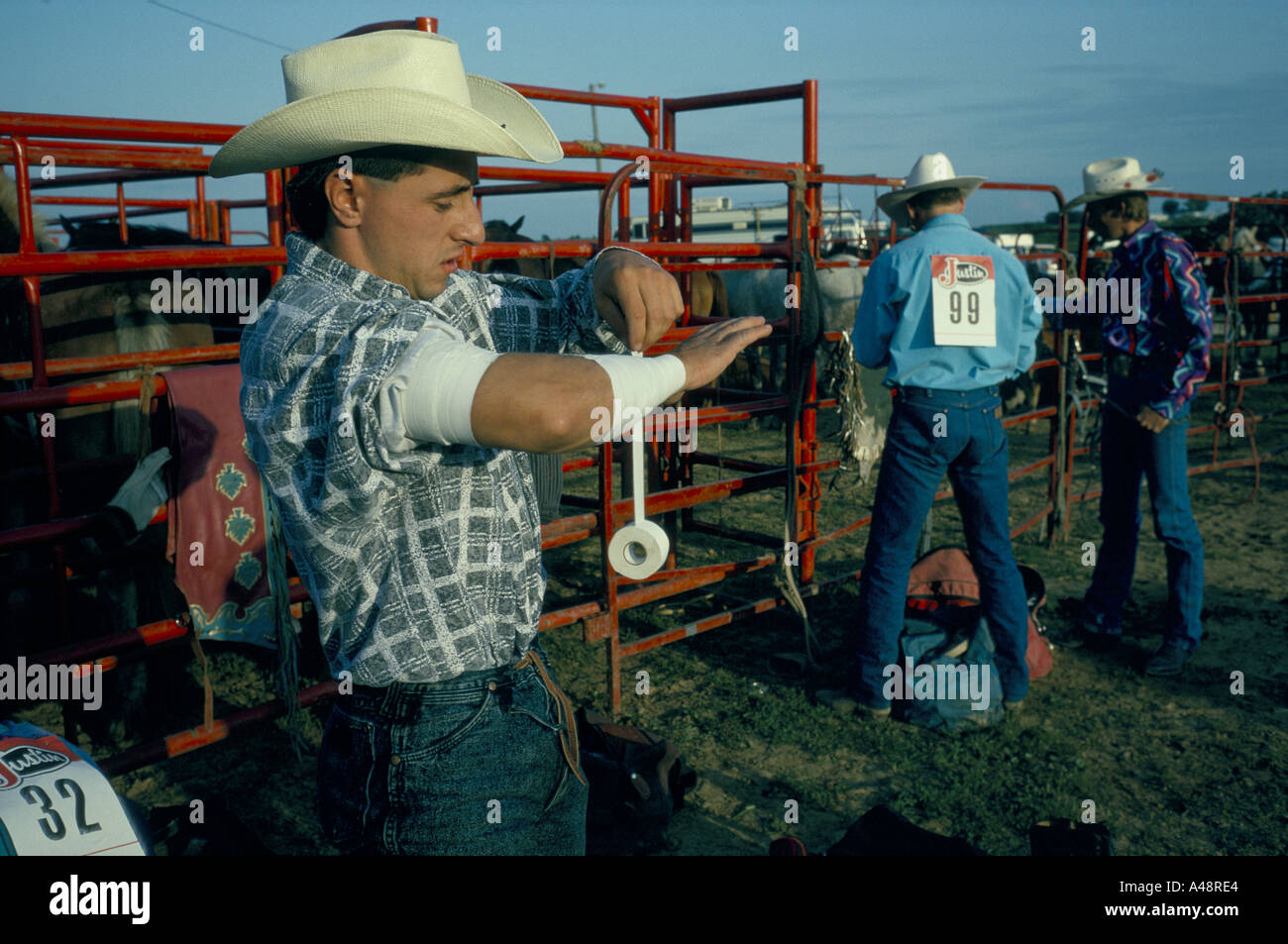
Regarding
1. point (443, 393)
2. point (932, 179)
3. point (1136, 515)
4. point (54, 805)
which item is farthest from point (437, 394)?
point (1136, 515)

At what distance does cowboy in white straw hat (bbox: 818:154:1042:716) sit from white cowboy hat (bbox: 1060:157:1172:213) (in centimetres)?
117

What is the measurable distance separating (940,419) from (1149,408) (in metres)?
1.19

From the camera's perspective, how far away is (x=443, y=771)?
1479mm

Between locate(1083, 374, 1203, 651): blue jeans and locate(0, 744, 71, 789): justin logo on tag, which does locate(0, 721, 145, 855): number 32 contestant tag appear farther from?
locate(1083, 374, 1203, 651): blue jeans

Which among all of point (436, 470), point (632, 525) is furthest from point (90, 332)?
point (632, 525)

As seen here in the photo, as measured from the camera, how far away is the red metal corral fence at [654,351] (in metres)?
2.81

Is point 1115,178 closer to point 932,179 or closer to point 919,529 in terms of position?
point 932,179

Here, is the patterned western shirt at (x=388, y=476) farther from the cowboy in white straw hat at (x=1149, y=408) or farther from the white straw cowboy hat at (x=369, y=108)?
the cowboy in white straw hat at (x=1149, y=408)

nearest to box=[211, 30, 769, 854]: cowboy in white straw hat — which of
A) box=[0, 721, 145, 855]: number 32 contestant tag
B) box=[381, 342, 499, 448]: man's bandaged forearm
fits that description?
box=[381, 342, 499, 448]: man's bandaged forearm

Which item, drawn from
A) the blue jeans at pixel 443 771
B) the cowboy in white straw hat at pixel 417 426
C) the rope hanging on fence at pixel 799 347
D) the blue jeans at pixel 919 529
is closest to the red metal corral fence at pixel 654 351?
the rope hanging on fence at pixel 799 347

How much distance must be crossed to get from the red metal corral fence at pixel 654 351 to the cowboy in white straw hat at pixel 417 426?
38 cm

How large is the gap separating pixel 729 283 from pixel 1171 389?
8.63 m

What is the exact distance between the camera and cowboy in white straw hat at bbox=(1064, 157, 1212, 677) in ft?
14.4
